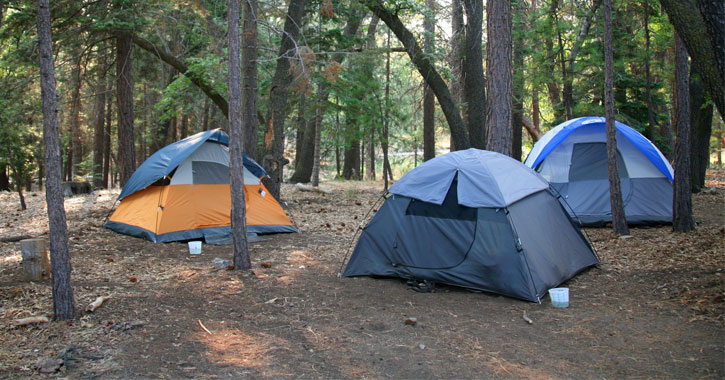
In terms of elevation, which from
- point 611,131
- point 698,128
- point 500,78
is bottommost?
point 611,131

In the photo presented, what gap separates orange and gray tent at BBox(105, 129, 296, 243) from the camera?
27.4ft

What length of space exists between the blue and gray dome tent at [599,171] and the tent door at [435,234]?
13.6ft

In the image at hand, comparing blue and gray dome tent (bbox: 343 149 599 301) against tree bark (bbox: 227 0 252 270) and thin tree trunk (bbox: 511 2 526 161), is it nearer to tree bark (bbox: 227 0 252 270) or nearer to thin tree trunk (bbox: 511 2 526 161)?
tree bark (bbox: 227 0 252 270)

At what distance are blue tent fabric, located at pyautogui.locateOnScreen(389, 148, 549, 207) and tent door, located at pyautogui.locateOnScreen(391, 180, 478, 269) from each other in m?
0.14

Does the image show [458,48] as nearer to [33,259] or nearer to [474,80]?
[474,80]

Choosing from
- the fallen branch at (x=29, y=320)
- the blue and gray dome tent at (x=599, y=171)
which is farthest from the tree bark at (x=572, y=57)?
the fallen branch at (x=29, y=320)

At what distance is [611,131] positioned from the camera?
7.77m

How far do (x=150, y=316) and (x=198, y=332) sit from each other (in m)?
0.66

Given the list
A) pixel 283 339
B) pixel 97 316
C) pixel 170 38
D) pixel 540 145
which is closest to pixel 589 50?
pixel 540 145

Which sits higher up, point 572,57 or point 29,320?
point 572,57

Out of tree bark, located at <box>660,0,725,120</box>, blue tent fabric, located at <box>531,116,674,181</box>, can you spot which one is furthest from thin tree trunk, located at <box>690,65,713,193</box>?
tree bark, located at <box>660,0,725,120</box>

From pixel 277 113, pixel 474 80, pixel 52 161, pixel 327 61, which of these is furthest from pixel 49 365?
pixel 474 80

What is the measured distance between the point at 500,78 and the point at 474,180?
9.64ft

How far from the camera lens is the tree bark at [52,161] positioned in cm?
431
